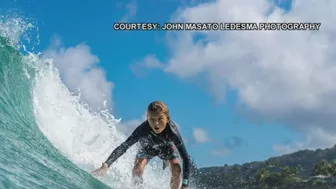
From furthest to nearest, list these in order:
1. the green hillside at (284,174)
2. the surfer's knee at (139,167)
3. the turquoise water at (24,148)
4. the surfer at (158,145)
→ the green hillside at (284,174)
the surfer's knee at (139,167)
the surfer at (158,145)
the turquoise water at (24,148)

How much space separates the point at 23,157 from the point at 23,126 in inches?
130

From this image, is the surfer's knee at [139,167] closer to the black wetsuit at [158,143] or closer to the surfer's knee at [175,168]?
the black wetsuit at [158,143]

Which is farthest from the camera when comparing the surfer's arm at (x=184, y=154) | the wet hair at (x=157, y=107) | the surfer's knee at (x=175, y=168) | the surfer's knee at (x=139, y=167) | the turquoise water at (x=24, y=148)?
the surfer's knee at (x=139, y=167)

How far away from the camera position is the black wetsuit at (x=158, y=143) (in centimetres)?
698

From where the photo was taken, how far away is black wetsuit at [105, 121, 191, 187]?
6.98m

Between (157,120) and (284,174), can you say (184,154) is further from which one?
(284,174)

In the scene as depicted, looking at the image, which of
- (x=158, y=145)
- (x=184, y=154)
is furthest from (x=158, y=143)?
(x=184, y=154)

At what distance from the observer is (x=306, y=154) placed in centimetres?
14838

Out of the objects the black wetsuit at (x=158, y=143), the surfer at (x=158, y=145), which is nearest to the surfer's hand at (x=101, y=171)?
the surfer at (x=158, y=145)

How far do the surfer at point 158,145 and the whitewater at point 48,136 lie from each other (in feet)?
1.45

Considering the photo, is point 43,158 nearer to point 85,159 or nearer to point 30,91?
point 85,159

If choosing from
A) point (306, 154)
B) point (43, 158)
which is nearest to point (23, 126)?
point (43, 158)

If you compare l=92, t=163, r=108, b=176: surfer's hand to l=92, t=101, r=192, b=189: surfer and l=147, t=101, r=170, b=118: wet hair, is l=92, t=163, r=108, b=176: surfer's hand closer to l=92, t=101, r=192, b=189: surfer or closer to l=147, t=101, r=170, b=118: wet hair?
l=92, t=101, r=192, b=189: surfer

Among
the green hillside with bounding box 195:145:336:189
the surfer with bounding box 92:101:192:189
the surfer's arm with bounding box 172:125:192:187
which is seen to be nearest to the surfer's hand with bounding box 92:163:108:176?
the surfer with bounding box 92:101:192:189
